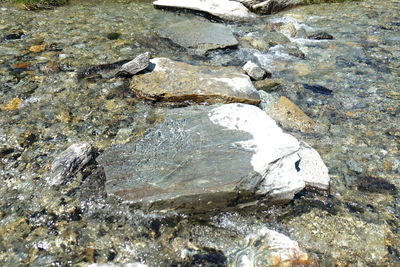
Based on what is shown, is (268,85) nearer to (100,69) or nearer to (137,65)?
(137,65)

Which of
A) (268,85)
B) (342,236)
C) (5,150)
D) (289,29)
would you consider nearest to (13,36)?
(5,150)

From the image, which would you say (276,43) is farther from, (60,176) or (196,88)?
(60,176)

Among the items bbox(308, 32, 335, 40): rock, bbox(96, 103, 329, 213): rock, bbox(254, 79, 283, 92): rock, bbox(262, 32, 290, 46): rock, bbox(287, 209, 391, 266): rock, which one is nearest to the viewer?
bbox(287, 209, 391, 266): rock

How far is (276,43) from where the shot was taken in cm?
824

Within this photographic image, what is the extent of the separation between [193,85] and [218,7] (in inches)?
166

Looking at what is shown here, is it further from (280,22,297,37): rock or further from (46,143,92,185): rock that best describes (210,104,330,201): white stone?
(280,22,297,37): rock

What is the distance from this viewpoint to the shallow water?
3629mm

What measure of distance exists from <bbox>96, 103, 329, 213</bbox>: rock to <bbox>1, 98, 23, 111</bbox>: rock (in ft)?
6.47

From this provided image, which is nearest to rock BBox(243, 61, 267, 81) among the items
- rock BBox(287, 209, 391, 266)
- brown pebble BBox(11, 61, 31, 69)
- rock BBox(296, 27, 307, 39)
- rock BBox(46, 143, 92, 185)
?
rock BBox(296, 27, 307, 39)

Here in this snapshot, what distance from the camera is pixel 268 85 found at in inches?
253

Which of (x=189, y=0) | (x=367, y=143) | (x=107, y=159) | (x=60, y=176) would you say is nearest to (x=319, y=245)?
(x=367, y=143)

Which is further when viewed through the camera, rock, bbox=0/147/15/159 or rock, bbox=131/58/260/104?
rock, bbox=131/58/260/104

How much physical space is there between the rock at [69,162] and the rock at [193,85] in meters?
1.62

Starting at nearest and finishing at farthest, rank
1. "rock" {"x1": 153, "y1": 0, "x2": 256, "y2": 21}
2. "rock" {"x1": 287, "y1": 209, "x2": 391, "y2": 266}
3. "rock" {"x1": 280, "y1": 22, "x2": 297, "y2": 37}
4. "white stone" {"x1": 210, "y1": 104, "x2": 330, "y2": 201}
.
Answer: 1. "rock" {"x1": 287, "y1": 209, "x2": 391, "y2": 266}
2. "white stone" {"x1": 210, "y1": 104, "x2": 330, "y2": 201}
3. "rock" {"x1": 280, "y1": 22, "x2": 297, "y2": 37}
4. "rock" {"x1": 153, "y1": 0, "x2": 256, "y2": 21}
